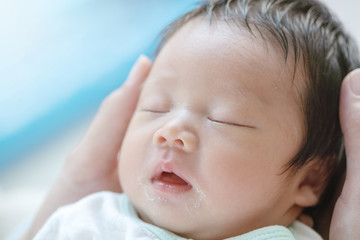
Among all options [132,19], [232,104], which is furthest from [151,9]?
[232,104]

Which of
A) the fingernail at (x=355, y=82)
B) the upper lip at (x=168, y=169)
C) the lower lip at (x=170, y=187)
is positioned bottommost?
the lower lip at (x=170, y=187)

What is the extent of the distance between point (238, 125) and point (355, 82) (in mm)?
283

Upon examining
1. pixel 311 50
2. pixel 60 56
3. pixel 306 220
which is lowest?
pixel 306 220

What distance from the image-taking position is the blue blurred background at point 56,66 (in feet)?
5.68

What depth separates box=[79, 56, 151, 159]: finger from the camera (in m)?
1.27

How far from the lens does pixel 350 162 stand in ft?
3.14

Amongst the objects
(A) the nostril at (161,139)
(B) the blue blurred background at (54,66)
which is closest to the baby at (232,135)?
(A) the nostril at (161,139)

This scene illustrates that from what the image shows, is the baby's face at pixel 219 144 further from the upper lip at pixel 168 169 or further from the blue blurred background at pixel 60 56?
the blue blurred background at pixel 60 56

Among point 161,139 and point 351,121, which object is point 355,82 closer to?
point 351,121

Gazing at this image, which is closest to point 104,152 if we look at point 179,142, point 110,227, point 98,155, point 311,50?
point 98,155

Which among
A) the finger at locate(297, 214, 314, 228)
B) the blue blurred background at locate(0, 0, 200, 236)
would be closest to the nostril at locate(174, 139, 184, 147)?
the finger at locate(297, 214, 314, 228)

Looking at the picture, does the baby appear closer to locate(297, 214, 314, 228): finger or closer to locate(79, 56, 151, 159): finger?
locate(297, 214, 314, 228): finger

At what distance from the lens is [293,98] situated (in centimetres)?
90

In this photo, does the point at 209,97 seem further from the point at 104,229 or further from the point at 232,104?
the point at 104,229
